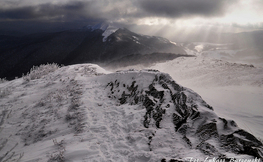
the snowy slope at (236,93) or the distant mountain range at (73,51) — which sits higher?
the distant mountain range at (73,51)

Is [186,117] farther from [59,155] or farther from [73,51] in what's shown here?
[73,51]

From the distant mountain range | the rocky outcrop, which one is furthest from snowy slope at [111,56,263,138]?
the distant mountain range

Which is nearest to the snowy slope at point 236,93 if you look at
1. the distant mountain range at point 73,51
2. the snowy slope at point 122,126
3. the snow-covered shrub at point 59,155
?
the snowy slope at point 122,126

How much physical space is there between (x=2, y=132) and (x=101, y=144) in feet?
21.0

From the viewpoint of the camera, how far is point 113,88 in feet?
37.9

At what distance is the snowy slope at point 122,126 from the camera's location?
4.80 meters

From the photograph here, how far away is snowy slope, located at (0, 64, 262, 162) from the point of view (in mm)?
4801

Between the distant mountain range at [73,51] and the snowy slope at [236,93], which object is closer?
the snowy slope at [236,93]

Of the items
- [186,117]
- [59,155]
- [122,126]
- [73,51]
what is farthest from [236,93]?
[73,51]

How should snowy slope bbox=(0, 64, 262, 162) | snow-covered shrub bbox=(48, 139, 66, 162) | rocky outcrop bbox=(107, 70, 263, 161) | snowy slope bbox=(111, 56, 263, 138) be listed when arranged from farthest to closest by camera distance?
snowy slope bbox=(111, 56, 263, 138) → snow-covered shrub bbox=(48, 139, 66, 162) → snowy slope bbox=(0, 64, 262, 162) → rocky outcrop bbox=(107, 70, 263, 161)

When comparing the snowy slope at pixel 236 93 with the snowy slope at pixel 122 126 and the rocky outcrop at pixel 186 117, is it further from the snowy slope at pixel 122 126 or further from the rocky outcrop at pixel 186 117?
the snowy slope at pixel 122 126

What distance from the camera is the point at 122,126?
696 cm

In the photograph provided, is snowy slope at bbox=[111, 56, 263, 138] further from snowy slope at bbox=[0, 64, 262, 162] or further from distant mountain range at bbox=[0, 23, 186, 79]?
distant mountain range at bbox=[0, 23, 186, 79]

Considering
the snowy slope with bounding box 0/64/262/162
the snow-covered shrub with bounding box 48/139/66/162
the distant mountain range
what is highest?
the distant mountain range
